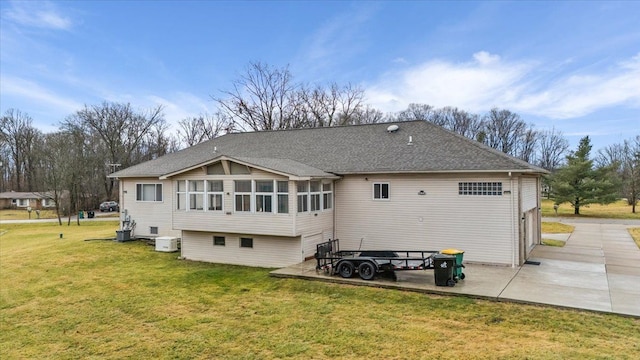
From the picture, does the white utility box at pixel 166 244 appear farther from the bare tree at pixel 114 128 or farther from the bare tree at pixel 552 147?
the bare tree at pixel 552 147

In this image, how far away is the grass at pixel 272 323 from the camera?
6480mm

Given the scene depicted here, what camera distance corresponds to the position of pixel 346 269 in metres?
10.8

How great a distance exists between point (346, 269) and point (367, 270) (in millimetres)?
627

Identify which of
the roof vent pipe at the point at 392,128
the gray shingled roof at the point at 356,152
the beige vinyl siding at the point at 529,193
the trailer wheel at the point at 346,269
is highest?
the roof vent pipe at the point at 392,128

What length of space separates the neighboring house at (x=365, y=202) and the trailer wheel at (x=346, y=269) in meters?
2.25

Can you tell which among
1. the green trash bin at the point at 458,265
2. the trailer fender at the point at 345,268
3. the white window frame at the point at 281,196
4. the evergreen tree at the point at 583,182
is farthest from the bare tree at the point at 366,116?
the green trash bin at the point at 458,265

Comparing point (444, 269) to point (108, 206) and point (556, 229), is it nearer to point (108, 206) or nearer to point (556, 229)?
point (556, 229)

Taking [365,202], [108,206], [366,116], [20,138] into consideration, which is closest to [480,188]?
[365,202]

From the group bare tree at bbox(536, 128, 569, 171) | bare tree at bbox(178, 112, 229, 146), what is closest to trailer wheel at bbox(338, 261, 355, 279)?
bare tree at bbox(178, 112, 229, 146)

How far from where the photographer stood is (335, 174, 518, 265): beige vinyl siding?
11.9 m

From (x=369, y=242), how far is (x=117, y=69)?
18940mm

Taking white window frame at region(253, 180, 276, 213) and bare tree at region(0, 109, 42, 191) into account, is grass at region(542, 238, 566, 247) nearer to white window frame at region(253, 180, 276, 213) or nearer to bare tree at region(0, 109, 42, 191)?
white window frame at region(253, 180, 276, 213)

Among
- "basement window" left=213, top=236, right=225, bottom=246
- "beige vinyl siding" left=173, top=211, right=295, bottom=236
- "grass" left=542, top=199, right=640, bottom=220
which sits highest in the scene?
"beige vinyl siding" left=173, top=211, right=295, bottom=236

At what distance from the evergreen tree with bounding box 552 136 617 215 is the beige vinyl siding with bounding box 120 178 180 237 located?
3177 cm
